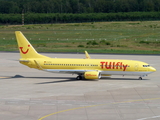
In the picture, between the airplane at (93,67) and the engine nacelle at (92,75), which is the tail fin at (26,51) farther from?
the engine nacelle at (92,75)

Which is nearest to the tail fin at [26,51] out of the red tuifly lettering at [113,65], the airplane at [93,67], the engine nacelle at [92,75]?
the airplane at [93,67]

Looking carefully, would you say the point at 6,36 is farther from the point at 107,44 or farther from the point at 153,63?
the point at 153,63

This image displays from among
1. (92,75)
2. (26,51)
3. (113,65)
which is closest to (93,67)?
(92,75)

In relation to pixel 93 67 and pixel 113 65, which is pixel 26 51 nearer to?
pixel 93 67

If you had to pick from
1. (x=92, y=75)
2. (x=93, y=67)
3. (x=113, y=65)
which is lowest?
(x=92, y=75)

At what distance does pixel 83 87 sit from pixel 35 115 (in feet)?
53.3

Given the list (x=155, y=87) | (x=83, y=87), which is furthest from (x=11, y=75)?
(x=155, y=87)

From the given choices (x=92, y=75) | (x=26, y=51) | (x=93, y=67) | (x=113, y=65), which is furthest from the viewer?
(x=26, y=51)

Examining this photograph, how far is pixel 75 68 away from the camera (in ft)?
196

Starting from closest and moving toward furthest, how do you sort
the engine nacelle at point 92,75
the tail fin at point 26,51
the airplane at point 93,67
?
the engine nacelle at point 92,75, the airplane at point 93,67, the tail fin at point 26,51

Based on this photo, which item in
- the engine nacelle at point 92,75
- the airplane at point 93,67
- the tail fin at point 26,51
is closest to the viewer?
the engine nacelle at point 92,75

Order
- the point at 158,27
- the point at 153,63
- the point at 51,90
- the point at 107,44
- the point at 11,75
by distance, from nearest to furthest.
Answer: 1. the point at 51,90
2. the point at 11,75
3. the point at 153,63
4. the point at 107,44
5. the point at 158,27

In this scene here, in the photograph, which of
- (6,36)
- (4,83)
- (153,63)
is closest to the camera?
(4,83)

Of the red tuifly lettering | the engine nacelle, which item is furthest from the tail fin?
the red tuifly lettering
